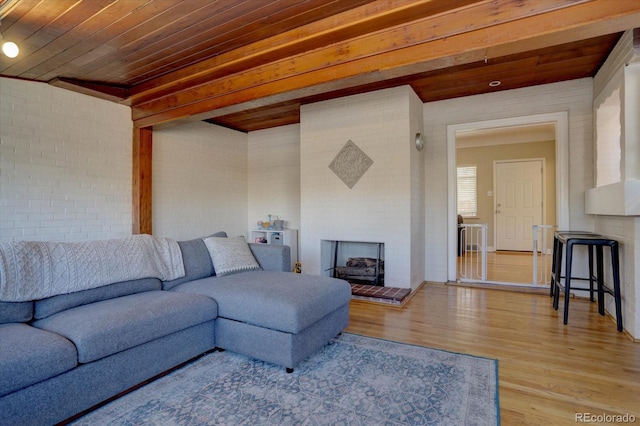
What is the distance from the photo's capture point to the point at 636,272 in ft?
8.91

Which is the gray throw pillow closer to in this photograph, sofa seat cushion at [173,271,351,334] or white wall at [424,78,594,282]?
sofa seat cushion at [173,271,351,334]

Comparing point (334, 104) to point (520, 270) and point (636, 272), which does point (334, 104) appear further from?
point (520, 270)

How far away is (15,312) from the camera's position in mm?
2033

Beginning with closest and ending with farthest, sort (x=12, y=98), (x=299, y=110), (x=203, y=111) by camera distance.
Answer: (x=12, y=98), (x=203, y=111), (x=299, y=110)

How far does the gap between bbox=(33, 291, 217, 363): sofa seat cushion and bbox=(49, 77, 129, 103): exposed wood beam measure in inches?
99.7

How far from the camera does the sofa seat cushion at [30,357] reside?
152cm

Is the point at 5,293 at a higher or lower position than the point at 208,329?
higher

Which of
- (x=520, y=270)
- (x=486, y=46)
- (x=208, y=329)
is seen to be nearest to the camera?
(x=486, y=46)

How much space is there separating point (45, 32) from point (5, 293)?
199 cm

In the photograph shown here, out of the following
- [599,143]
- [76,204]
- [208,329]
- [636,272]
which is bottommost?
[208,329]

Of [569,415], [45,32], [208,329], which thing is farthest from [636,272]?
[45,32]

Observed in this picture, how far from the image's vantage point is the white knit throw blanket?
2078 mm

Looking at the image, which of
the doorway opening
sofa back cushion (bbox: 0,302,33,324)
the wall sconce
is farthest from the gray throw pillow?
the doorway opening

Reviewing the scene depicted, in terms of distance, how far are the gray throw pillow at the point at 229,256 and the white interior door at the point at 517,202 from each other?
6505mm
